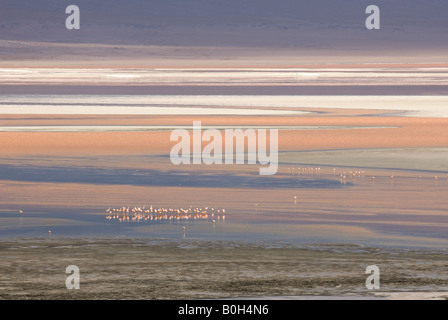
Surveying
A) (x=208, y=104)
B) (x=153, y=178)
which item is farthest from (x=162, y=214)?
(x=208, y=104)

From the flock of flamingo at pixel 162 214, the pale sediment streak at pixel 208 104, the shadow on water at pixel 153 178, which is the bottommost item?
the flock of flamingo at pixel 162 214

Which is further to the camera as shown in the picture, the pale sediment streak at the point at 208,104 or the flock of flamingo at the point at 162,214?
the pale sediment streak at the point at 208,104

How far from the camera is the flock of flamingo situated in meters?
10.6

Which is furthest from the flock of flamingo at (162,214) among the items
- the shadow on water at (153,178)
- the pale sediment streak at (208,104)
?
the pale sediment streak at (208,104)

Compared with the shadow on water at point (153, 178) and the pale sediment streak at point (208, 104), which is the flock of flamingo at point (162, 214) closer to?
the shadow on water at point (153, 178)

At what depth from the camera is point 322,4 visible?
67812mm

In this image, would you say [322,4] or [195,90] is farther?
[322,4]

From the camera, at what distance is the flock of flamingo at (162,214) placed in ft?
34.9

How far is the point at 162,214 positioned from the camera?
1085 centimetres

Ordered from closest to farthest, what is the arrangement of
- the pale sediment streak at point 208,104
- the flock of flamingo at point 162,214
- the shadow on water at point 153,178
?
the flock of flamingo at point 162,214 < the shadow on water at point 153,178 < the pale sediment streak at point 208,104
